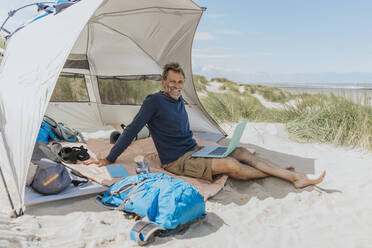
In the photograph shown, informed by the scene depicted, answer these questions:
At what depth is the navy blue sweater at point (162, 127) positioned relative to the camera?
3157 millimetres

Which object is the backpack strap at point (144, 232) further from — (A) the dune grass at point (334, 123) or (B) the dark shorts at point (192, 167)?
(A) the dune grass at point (334, 123)

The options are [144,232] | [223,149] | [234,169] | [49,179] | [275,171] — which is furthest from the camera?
[223,149]

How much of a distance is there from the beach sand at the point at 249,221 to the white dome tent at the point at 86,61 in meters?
0.43

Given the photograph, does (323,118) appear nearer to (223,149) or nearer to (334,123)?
(334,123)

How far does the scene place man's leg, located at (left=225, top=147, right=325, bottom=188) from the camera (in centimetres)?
310

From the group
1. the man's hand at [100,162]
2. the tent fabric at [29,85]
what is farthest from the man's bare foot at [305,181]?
the tent fabric at [29,85]

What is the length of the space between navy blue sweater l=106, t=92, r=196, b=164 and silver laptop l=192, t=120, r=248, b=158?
0.58ft

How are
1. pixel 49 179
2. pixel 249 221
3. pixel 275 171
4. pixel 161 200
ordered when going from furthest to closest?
pixel 275 171, pixel 49 179, pixel 249 221, pixel 161 200

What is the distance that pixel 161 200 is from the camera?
7.59 feet

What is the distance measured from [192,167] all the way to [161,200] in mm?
883

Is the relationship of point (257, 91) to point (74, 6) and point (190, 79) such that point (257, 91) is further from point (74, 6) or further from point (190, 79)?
point (74, 6)

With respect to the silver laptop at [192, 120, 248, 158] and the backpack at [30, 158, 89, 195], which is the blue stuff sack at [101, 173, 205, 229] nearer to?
the backpack at [30, 158, 89, 195]

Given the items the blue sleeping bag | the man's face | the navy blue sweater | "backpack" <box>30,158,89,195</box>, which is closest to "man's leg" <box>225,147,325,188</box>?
the navy blue sweater

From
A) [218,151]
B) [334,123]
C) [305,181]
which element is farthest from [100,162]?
[334,123]
